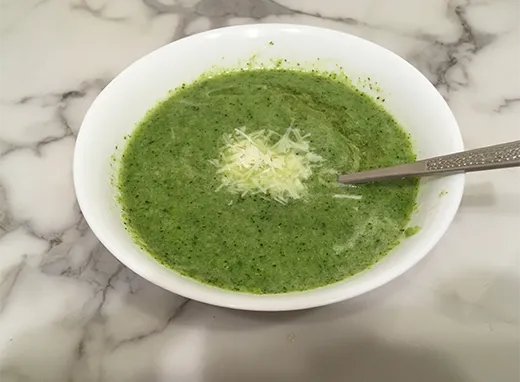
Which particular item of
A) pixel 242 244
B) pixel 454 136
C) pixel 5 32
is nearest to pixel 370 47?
pixel 454 136

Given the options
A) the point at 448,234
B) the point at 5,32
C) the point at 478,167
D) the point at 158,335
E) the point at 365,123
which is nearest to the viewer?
the point at 478,167

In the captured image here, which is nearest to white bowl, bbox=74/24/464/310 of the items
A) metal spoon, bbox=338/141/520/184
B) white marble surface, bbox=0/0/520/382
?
metal spoon, bbox=338/141/520/184

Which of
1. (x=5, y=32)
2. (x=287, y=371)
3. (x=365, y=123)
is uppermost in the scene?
(x=365, y=123)

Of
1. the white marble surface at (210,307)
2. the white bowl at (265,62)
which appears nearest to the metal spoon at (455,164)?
the white bowl at (265,62)

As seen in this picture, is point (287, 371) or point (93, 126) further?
point (93, 126)

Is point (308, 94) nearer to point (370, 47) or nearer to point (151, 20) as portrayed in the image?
point (370, 47)

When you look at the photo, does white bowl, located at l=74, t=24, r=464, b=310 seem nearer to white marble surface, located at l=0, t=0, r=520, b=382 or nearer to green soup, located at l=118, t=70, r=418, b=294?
green soup, located at l=118, t=70, r=418, b=294

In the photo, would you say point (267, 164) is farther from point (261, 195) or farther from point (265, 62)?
point (265, 62)
